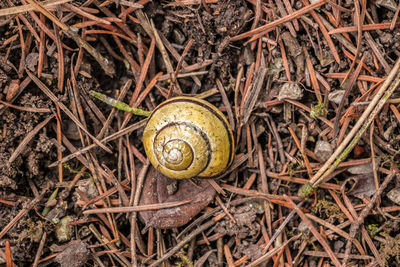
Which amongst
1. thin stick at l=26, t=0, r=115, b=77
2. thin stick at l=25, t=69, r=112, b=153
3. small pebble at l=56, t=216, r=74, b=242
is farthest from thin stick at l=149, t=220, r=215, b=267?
thin stick at l=26, t=0, r=115, b=77

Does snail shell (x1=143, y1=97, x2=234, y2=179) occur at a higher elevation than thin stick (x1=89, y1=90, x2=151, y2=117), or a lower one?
lower

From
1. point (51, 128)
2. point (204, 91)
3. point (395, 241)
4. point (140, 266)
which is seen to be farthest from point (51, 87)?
point (395, 241)

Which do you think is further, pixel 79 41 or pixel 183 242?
pixel 183 242

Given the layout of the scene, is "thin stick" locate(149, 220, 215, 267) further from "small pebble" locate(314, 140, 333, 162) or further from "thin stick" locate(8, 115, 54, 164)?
"thin stick" locate(8, 115, 54, 164)

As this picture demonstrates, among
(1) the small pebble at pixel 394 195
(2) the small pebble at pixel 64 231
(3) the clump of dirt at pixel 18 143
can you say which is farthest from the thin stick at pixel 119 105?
(1) the small pebble at pixel 394 195

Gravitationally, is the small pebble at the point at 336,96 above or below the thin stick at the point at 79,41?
below

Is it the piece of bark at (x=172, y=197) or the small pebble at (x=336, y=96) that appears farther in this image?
the piece of bark at (x=172, y=197)

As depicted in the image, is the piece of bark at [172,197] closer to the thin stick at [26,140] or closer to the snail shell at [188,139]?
the snail shell at [188,139]

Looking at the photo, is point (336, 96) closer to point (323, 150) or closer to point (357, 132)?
point (357, 132)

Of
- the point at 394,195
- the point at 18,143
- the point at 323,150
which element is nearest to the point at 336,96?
the point at 323,150
